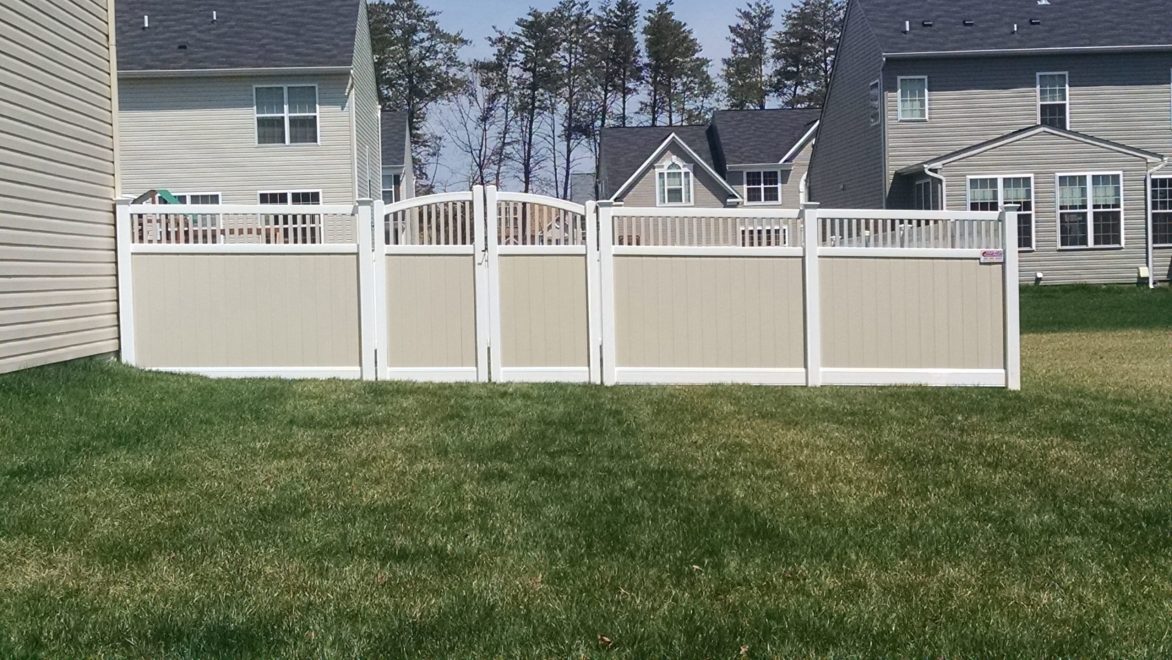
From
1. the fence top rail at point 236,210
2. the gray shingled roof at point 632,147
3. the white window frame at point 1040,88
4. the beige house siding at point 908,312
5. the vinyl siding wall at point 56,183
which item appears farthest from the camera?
the gray shingled roof at point 632,147

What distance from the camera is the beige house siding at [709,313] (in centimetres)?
978

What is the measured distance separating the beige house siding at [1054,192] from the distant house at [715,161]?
12.8 meters

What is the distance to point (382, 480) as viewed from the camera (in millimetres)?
5598

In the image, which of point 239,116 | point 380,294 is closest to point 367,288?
point 380,294

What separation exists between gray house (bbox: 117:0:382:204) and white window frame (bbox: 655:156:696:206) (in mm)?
15647

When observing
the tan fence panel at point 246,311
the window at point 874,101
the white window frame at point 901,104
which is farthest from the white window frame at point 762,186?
the tan fence panel at point 246,311

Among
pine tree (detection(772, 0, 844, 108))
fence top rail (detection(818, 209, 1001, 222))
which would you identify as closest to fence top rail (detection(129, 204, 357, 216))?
fence top rail (detection(818, 209, 1001, 222))

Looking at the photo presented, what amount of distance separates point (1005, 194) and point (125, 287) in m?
20.1

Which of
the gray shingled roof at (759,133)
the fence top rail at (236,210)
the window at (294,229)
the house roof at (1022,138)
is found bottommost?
the window at (294,229)

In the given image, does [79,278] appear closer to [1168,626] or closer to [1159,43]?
[1168,626]

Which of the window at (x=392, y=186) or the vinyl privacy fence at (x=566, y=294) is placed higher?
the window at (x=392, y=186)

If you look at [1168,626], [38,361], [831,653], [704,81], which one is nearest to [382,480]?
[831,653]

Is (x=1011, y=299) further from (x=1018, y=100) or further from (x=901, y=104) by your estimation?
(x=1018, y=100)

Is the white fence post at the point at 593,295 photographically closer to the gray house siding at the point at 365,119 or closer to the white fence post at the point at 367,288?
the white fence post at the point at 367,288
